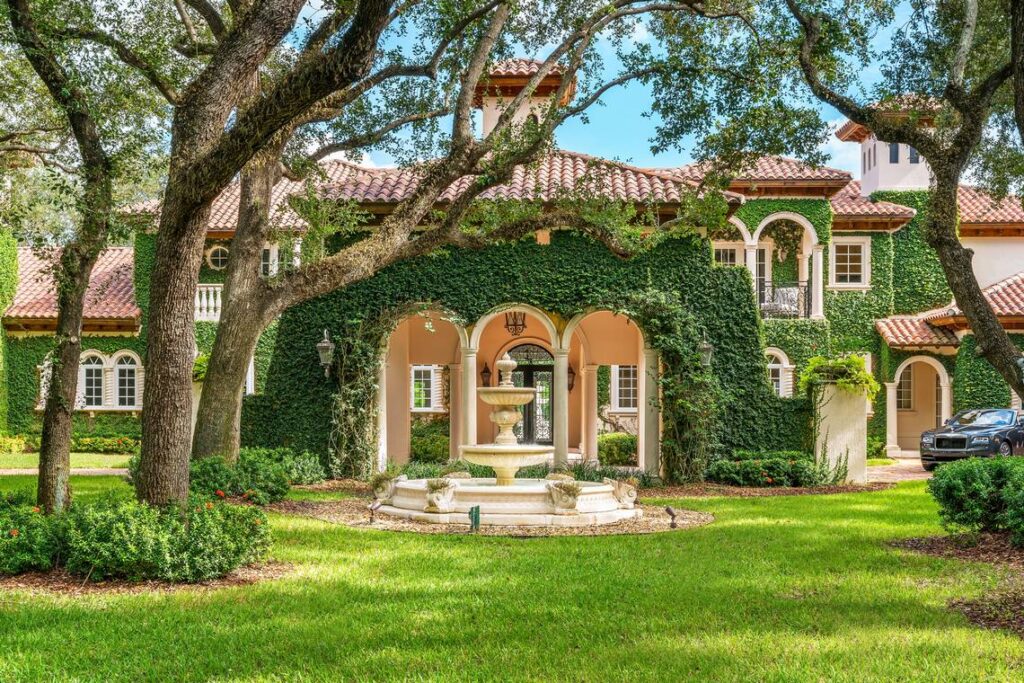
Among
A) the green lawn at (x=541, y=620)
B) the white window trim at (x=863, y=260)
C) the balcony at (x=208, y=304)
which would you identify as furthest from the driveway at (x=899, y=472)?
the balcony at (x=208, y=304)

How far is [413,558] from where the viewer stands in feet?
31.1

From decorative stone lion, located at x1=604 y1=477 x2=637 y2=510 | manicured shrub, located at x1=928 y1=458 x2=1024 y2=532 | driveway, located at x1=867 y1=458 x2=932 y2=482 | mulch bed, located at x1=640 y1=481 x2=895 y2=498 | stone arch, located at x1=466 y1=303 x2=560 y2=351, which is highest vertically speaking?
stone arch, located at x1=466 y1=303 x2=560 y2=351

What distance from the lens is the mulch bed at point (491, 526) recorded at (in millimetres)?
11461

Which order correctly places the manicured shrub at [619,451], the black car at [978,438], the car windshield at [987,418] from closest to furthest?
the black car at [978,438]
the car windshield at [987,418]
the manicured shrub at [619,451]

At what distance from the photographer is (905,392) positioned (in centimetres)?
3002

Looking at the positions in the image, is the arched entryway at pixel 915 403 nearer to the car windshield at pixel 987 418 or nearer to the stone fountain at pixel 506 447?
the car windshield at pixel 987 418

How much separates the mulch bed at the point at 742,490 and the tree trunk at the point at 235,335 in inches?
263

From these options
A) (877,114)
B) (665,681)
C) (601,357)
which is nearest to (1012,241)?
(601,357)

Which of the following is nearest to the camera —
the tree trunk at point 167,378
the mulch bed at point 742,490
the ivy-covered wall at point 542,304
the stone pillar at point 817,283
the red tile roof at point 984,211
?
the tree trunk at point 167,378

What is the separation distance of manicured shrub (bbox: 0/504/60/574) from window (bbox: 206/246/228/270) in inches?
800

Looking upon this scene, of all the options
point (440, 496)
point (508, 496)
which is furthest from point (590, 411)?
point (440, 496)

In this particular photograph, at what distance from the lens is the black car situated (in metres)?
20.7

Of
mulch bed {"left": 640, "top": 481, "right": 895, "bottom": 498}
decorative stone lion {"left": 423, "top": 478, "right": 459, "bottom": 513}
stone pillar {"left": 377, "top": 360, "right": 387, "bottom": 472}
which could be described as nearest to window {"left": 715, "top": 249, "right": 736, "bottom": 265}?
mulch bed {"left": 640, "top": 481, "right": 895, "bottom": 498}

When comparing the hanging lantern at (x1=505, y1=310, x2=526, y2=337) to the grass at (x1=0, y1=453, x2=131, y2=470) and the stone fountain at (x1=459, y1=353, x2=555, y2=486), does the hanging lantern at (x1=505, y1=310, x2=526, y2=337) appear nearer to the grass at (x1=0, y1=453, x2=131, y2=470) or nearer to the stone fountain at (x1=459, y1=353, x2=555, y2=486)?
the grass at (x1=0, y1=453, x2=131, y2=470)
